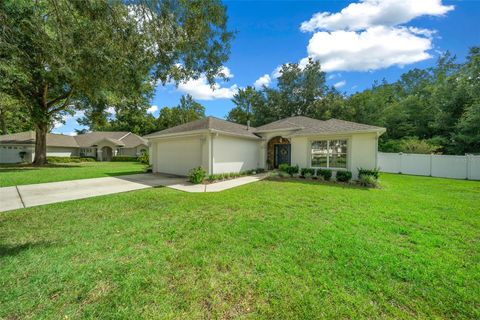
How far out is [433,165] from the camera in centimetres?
1450

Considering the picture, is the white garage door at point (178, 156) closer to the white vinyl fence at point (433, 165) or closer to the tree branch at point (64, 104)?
the tree branch at point (64, 104)

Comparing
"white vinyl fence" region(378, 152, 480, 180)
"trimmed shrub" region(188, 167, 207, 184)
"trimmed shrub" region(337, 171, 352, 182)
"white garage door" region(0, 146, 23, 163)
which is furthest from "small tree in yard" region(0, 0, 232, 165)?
"white garage door" region(0, 146, 23, 163)

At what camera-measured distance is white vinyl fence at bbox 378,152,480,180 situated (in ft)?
43.4

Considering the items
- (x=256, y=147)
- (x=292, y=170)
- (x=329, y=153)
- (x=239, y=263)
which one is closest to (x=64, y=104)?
(x=256, y=147)

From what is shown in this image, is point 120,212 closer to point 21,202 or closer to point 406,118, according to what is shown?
point 21,202

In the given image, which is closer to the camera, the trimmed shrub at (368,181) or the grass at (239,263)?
the grass at (239,263)

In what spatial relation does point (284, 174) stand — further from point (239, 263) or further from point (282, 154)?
point (239, 263)

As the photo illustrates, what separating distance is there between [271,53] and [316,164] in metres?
7.91

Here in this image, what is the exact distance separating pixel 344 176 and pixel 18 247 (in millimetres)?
11999

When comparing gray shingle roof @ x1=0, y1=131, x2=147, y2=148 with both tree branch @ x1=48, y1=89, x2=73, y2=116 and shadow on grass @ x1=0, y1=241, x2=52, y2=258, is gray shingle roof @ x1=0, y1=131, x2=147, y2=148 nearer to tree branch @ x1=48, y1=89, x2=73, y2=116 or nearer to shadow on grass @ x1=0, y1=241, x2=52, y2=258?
tree branch @ x1=48, y1=89, x2=73, y2=116

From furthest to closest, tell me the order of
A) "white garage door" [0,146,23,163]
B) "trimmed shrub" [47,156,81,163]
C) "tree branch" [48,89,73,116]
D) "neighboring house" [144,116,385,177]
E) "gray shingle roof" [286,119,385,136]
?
"white garage door" [0,146,23,163] → "trimmed shrub" [47,156,81,163] → "tree branch" [48,89,73,116] → "neighboring house" [144,116,385,177] → "gray shingle roof" [286,119,385,136]

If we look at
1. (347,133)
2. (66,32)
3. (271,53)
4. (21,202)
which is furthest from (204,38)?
(271,53)

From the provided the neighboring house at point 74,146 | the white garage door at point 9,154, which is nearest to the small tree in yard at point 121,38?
the neighboring house at point 74,146

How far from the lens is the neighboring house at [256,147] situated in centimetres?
1101
